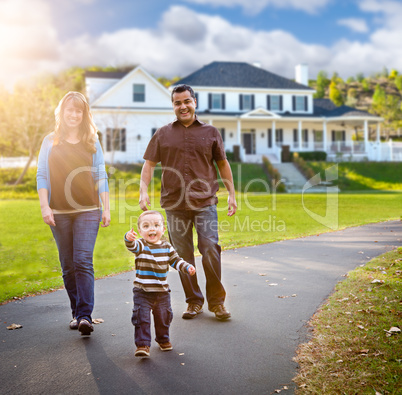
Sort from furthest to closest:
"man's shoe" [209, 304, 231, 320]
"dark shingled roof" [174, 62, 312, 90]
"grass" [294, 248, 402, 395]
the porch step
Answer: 1. "dark shingled roof" [174, 62, 312, 90]
2. the porch step
3. "man's shoe" [209, 304, 231, 320]
4. "grass" [294, 248, 402, 395]

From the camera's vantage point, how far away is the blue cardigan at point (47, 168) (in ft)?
14.8

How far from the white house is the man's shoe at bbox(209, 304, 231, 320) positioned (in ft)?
91.4

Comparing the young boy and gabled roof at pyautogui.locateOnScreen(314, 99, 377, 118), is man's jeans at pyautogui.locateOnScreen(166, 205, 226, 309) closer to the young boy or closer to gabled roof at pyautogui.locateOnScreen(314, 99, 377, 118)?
the young boy

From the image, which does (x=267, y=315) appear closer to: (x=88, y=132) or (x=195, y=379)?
(x=195, y=379)

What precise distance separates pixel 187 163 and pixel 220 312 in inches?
61.6

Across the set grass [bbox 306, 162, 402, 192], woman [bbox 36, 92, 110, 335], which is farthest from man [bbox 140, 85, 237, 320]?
grass [bbox 306, 162, 402, 192]

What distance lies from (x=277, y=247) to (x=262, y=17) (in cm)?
6583

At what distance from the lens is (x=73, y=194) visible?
14.6 feet

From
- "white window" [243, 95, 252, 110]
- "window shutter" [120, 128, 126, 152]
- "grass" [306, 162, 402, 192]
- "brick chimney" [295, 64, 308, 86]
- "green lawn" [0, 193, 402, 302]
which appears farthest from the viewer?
"brick chimney" [295, 64, 308, 86]

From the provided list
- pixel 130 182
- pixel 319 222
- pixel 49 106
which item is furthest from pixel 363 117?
pixel 319 222

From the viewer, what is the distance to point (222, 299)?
484cm

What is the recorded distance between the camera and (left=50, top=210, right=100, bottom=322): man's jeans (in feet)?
14.3

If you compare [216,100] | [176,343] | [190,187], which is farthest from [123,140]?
[176,343]

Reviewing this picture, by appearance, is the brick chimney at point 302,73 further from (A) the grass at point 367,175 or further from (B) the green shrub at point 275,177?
(B) the green shrub at point 275,177
